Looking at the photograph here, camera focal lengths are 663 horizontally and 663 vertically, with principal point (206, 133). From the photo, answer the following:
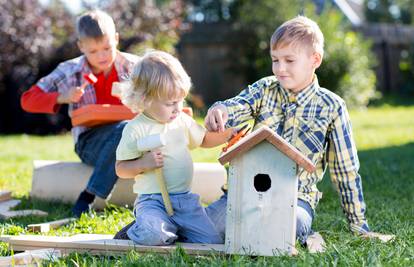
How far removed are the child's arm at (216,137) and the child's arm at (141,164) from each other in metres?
0.32

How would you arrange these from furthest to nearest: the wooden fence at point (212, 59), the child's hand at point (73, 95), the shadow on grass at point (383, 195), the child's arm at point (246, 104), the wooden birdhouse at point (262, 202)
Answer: the wooden fence at point (212, 59) < the child's hand at point (73, 95) < the shadow on grass at point (383, 195) < the child's arm at point (246, 104) < the wooden birdhouse at point (262, 202)

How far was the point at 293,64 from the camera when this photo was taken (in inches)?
127

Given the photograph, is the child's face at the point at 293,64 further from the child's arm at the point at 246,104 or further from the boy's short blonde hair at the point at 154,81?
the boy's short blonde hair at the point at 154,81

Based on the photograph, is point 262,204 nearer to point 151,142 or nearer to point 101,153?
point 151,142

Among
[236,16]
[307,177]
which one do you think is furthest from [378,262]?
[236,16]

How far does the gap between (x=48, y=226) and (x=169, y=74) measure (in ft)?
3.82

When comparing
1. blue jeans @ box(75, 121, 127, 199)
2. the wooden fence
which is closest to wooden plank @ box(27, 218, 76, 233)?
blue jeans @ box(75, 121, 127, 199)

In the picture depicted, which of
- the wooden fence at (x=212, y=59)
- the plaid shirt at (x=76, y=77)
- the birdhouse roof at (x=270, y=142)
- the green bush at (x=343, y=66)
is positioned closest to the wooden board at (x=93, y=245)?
the birdhouse roof at (x=270, y=142)

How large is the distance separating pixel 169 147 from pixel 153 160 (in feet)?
0.67

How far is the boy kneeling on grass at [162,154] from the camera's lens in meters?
3.19

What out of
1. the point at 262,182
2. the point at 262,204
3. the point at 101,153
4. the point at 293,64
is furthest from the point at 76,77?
the point at 262,204

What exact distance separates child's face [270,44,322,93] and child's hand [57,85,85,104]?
5.31 ft

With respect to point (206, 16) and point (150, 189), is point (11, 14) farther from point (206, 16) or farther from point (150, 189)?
point (206, 16)

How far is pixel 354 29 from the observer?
57.6 ft
